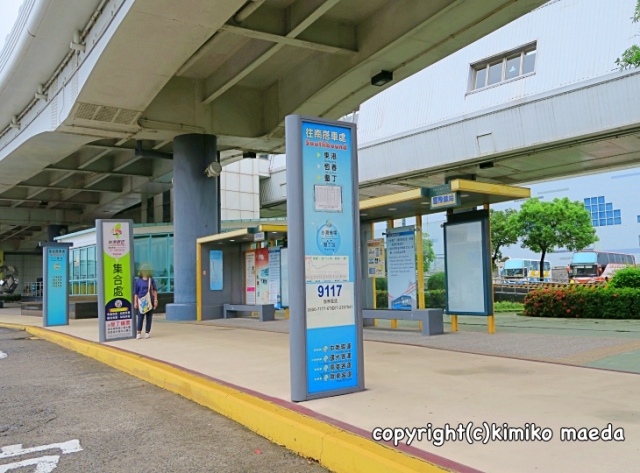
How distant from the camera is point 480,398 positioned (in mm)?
5793

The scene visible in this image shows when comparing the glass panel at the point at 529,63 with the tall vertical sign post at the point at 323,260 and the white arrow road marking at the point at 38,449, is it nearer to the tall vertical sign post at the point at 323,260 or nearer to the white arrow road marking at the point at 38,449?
the tall vertical sign post at the point at 323,260

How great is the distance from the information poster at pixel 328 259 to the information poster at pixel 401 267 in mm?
6361

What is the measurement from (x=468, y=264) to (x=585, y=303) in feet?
21.8

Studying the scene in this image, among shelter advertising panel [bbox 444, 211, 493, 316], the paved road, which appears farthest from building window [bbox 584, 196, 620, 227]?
the paved road

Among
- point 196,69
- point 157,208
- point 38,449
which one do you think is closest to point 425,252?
point 196,69

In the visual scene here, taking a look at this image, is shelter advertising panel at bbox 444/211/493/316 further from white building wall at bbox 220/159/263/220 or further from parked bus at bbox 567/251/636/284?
parked bus at bbox 567/251/636/284

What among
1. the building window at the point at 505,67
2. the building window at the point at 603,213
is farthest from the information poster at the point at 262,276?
the building window at the point at 603,213

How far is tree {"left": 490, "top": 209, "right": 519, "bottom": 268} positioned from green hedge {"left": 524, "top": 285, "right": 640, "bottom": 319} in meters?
26.3

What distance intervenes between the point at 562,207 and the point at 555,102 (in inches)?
1008

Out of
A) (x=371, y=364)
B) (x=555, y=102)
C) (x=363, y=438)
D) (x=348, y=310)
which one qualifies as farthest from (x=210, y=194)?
(x=363, y=438)

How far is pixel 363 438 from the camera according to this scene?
454 cm

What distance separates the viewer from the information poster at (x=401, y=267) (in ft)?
41.2

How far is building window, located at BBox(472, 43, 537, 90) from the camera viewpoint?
68.4 ft

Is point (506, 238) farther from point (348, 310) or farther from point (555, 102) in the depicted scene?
point (348, 310)
